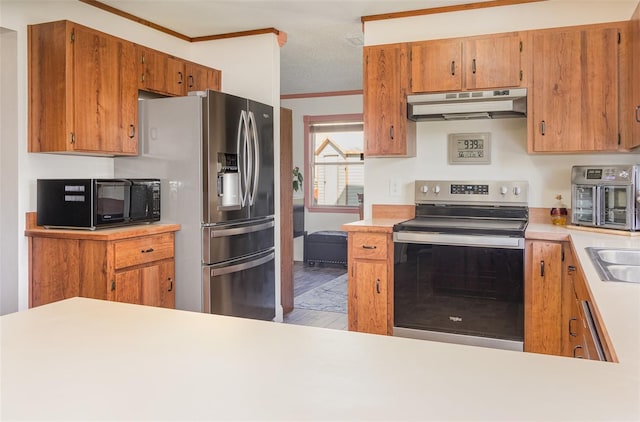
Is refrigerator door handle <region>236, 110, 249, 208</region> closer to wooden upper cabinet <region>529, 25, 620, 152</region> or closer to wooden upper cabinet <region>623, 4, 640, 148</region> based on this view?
wooden upper cabinet <region>529, 25, 620, 152</region>

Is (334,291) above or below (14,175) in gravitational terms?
below

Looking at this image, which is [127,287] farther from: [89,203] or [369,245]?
[369,245]

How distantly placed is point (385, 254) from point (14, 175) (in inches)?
90.1

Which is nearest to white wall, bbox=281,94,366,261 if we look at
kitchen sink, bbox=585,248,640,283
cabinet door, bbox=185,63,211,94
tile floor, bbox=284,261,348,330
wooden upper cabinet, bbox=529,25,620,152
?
tile floor, bbox=284,261,348,330

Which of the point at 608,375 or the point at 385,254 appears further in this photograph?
the point at 385,254

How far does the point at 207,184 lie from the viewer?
342cm

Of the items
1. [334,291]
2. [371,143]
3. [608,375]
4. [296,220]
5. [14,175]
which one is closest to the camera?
[608,375]

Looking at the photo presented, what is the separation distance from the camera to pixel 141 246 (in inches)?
126

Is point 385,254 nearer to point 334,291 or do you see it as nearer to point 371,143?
point 371,143

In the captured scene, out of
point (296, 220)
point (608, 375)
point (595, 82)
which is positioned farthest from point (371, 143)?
point (296, 220)

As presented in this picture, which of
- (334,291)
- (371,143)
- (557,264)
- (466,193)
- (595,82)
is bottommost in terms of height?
(334,291)

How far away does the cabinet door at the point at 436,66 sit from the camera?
3373 millimetres

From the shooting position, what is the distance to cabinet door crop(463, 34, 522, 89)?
10.6ft

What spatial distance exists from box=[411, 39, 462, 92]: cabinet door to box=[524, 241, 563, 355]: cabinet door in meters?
1.16
